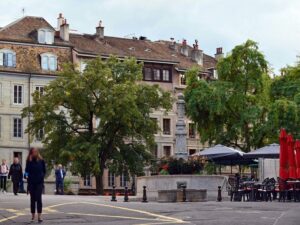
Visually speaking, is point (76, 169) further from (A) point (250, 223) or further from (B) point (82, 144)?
(A) point (250, 223)

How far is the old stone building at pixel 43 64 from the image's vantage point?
8700 centimetres

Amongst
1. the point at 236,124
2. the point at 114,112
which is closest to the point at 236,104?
the point at 236,124

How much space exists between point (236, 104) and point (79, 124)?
43.2 feet

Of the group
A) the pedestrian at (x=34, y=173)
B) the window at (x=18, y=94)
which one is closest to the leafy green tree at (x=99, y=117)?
the window at (x=18, y=94)

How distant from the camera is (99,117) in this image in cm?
7144

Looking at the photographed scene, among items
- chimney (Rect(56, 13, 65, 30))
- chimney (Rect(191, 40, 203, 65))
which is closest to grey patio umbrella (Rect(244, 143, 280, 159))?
chimney (Rect(56, 13, 65, 30))

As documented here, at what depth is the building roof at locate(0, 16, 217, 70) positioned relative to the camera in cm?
8881

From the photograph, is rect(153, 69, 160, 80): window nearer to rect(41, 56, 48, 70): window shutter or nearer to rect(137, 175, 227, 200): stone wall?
rect(41, 56, 48, 70): window shutter

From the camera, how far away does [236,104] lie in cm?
6731

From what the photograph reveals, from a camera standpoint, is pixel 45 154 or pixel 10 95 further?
pixel 10 95

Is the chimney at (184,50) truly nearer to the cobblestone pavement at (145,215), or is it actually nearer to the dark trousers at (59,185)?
the dark trousers at (59,185)

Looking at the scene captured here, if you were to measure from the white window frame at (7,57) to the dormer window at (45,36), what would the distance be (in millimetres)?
3174

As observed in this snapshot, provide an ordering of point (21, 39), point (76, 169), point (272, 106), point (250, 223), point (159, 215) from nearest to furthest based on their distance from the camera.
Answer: point (250, 223), point (159, 215), point (272, 106), point (76, 169), point (21, 39)

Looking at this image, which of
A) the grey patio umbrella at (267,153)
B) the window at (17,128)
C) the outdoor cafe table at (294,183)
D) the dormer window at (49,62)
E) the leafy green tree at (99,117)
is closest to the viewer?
the outdoor cafe table at (294,183)
